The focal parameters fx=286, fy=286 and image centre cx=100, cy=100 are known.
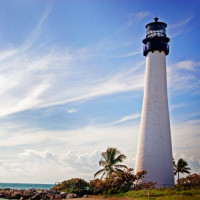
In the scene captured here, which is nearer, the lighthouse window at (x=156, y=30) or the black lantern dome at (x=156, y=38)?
the black lantern dome at (x=156, y=38)

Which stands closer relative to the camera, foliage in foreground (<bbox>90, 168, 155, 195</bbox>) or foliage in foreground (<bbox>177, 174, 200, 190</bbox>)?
foliage in foreground (<bbox>177, 174, 200, 190</bbox>)

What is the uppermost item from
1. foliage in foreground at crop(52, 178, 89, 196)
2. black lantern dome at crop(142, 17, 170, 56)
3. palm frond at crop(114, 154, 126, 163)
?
black lantern dome at crop(142, 17, 170, 56)

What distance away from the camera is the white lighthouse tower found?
3098 centimetres

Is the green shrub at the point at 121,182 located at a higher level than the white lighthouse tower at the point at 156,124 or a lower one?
lower

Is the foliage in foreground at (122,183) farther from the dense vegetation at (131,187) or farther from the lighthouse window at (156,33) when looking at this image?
the lighthouse window at (156,33)

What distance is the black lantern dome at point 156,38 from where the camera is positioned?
34.9 meters

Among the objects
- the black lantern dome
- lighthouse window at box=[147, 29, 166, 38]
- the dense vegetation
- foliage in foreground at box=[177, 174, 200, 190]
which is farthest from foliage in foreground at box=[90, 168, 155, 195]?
lighthouse window at box=[147, 29, 166, 38]

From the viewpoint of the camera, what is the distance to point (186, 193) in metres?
25.3

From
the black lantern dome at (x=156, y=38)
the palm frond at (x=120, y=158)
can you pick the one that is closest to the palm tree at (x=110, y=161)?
the palm frond at (x=120, y=158)

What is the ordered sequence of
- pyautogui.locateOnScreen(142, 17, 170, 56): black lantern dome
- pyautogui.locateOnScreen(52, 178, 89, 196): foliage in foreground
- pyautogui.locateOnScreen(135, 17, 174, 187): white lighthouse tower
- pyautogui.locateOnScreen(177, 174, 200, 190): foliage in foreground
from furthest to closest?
1. pyautogui.locateOnScreen(52, 178, 89, 196): foliage in foreground
2. pyautogui.locateOnScreen(142, 17, 170, 56): black lantern dome
3. pyautogui.locateOnScreen(135, 17, 174, 187): white lighthouse tower
4. pyautogui.locateOnScreen(177, 174, 200, 190): foliage in foreground

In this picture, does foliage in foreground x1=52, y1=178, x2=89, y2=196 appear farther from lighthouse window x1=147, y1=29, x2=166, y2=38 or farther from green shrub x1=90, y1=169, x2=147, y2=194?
lighthouse window x1=147, y1=29, x2=166, y2=38

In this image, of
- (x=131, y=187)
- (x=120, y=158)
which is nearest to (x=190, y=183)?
(x=131, y=187)

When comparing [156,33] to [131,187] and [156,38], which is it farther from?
[131,187]

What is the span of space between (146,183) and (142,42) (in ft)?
57.6
